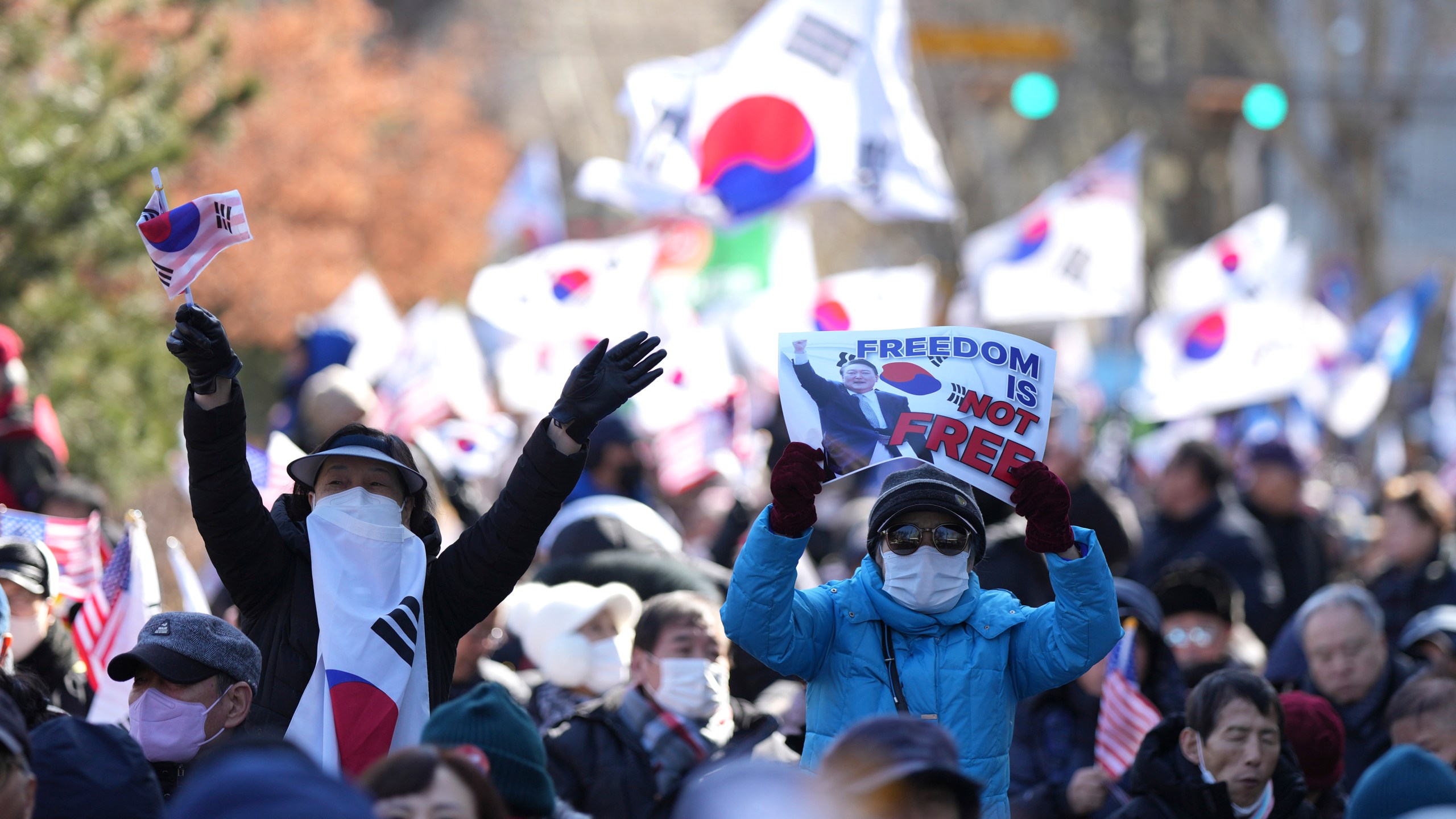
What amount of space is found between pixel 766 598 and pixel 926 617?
407 mm

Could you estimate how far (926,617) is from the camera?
4113 mm

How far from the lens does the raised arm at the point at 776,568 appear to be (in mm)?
3977

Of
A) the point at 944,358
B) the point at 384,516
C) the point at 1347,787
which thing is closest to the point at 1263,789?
the point at 1347,787

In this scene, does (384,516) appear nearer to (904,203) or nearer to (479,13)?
(904,203)

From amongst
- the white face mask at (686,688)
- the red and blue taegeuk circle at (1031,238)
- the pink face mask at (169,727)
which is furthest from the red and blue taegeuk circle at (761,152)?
the pink face mask at (169,727)

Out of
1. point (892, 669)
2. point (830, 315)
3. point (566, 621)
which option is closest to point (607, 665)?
point (566, 621)

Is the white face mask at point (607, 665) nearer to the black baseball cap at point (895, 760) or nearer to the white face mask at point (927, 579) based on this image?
the white face mask at point (927, 579)

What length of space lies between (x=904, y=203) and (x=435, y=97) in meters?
17.5

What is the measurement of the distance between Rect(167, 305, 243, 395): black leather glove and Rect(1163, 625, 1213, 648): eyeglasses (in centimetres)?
373

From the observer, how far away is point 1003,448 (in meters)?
4.23

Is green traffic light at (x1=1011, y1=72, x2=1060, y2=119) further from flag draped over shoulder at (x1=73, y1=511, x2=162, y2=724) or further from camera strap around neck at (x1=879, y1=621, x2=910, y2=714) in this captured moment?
camera strap around neck at (x1=879, y1=621, x2=910, y2=714)

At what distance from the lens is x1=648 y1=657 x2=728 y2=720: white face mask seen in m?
5.36

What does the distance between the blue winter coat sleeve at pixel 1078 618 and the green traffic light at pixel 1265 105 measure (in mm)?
11941

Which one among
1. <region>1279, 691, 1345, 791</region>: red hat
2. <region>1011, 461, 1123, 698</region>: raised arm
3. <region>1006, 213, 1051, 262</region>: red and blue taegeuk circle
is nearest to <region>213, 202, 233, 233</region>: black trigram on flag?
<region>1011, 461, 1123, 698</region>: raised arm
